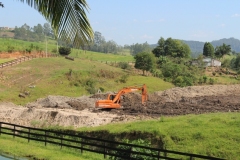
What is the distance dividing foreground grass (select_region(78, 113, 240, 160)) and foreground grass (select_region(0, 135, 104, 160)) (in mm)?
3674

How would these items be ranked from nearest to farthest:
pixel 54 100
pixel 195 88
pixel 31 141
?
pixel 31 141
pixel 54 100
pixel 195 88

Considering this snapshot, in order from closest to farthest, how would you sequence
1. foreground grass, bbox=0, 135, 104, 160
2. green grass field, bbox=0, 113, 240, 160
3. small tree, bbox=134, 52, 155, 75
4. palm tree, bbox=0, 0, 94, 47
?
1. palm tree, bbox=0, 0, 94, 47
2. foreground grass, bbox=0, 135, 104, 160
3. green grass field, bbox=0, 113, 240, 160
4. small tree, bbox=134, 52, 155, 75

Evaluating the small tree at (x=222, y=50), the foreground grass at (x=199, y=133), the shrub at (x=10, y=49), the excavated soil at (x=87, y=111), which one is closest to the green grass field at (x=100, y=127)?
the foreground grass at (x=199, y=133)

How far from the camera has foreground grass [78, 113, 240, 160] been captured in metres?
16.6

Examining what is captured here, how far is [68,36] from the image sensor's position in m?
5.91

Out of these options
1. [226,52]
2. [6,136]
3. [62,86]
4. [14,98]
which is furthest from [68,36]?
[226,52]

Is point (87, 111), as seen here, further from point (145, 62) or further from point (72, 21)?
point (145, 62)

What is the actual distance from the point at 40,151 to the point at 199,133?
784 centimetres

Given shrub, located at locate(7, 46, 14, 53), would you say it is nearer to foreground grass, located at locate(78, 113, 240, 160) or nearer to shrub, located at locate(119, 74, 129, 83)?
shrub, located at locate(119, 74, 129, 83)

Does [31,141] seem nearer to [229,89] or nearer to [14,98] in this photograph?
[14,98]

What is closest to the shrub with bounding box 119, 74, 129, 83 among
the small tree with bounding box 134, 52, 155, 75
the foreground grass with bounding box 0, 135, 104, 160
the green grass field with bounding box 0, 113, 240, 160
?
the small tree with bounding box 134, 52, 155, 75

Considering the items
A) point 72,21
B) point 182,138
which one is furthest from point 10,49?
point 72,21

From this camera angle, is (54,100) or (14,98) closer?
(54,100)

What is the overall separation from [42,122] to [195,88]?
2405 centimetres
